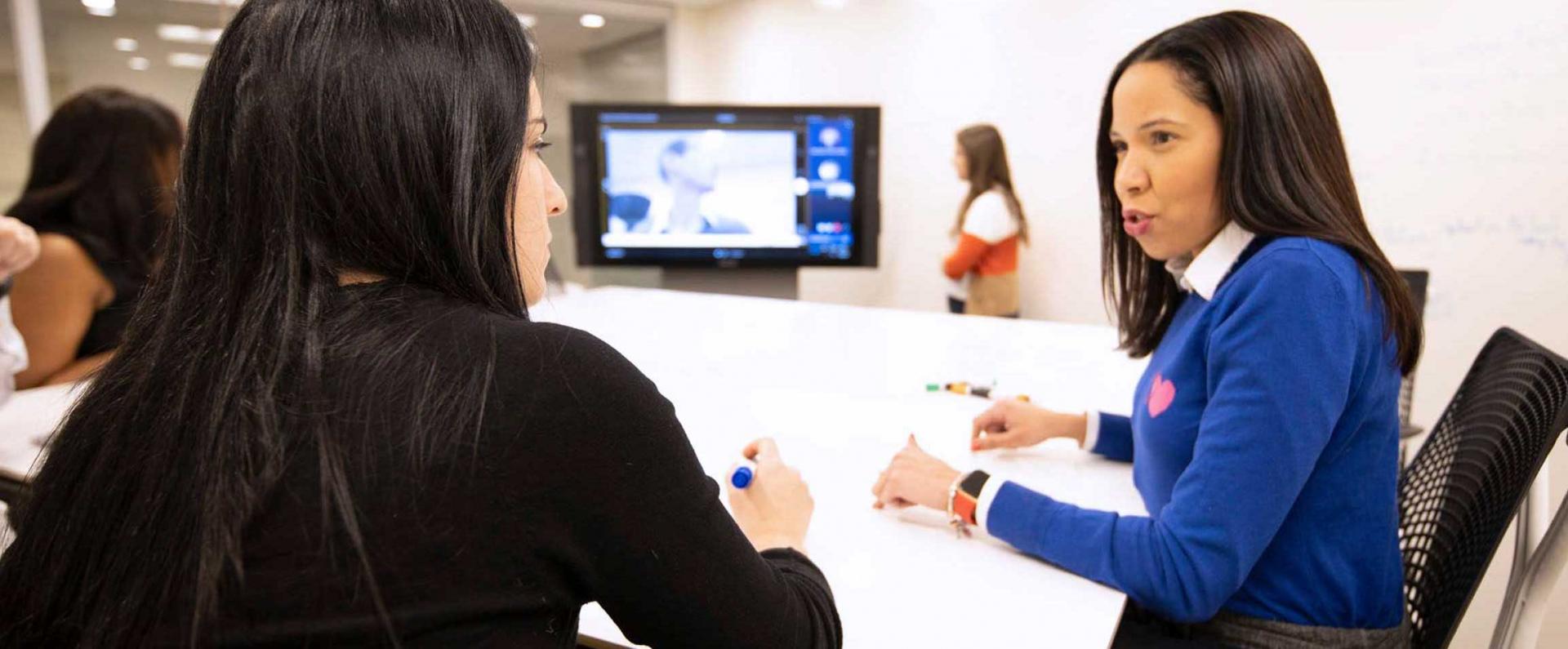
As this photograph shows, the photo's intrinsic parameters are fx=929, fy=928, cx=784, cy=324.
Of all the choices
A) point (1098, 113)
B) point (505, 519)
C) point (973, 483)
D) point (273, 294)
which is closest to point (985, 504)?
point (973, 483)

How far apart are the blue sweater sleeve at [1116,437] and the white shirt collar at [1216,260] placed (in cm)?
31

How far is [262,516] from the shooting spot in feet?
1.79

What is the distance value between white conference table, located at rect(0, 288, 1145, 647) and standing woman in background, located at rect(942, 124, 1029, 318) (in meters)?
1.62

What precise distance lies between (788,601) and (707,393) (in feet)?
3.34

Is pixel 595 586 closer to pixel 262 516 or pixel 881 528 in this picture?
pixel 262 516

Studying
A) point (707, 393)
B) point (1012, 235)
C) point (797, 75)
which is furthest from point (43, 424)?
point (797, 75)

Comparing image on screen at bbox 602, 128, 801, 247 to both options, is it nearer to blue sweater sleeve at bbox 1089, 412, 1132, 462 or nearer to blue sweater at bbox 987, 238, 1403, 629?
blue sweater sleeve at bbox 1089, 412, 1132, 462

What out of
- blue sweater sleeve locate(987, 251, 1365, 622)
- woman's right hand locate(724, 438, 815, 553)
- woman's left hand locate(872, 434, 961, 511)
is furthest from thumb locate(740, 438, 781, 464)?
blue sweater sleeve locate(987, 251, 1365, 622)

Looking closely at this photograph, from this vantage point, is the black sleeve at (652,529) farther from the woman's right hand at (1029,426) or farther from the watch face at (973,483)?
the woman's right hand at (1029,426)

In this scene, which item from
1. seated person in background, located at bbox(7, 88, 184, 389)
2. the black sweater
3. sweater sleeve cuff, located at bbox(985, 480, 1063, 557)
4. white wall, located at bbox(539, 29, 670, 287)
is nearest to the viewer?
the black sweater

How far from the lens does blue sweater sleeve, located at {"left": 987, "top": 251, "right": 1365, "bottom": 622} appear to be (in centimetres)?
89

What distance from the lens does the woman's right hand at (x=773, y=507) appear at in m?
0.95

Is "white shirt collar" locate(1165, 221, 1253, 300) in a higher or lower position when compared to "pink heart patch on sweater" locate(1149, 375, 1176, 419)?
higher

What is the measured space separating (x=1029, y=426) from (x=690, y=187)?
1753 millimetres
